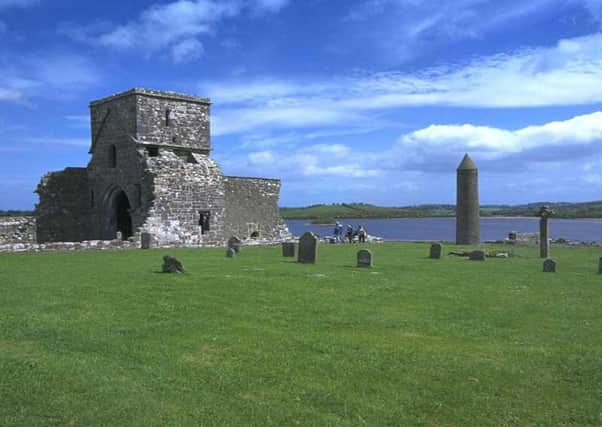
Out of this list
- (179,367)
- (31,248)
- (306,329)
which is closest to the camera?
(179,367)

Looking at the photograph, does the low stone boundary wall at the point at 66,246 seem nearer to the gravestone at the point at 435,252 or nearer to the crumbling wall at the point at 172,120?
the crumbling wall at the point at 172,120

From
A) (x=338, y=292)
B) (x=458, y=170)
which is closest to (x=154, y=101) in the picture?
(x=458, y=170)

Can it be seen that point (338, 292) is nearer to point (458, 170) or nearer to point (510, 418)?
point (510, 418)

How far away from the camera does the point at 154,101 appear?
3347 cm

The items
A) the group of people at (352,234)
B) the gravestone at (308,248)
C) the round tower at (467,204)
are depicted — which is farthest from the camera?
the group of people at (352,234)

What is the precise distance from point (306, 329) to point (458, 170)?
30899 millimetres

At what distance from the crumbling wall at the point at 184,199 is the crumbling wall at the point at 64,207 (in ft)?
23.6

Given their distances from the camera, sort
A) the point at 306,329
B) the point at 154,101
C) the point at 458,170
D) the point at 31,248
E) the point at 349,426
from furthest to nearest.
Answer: the point at 458,170
the point at 154,101
the point at 31,248
the point at 306,329
the point at 349,426

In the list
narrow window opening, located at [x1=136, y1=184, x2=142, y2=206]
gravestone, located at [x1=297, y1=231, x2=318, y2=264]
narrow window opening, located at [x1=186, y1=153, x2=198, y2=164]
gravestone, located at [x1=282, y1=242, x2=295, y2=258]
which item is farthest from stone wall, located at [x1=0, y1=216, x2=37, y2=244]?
gravestone, located at [x1=297, y1=231, x2=318, y2=264]

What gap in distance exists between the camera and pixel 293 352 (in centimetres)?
857

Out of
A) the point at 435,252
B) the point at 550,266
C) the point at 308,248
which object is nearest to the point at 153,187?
the point at 308,248

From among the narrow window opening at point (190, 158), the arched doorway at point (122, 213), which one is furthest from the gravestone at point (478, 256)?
the arched doorway at point (122, 213)

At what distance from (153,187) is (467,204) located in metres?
19.8

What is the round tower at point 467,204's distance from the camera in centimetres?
3775
